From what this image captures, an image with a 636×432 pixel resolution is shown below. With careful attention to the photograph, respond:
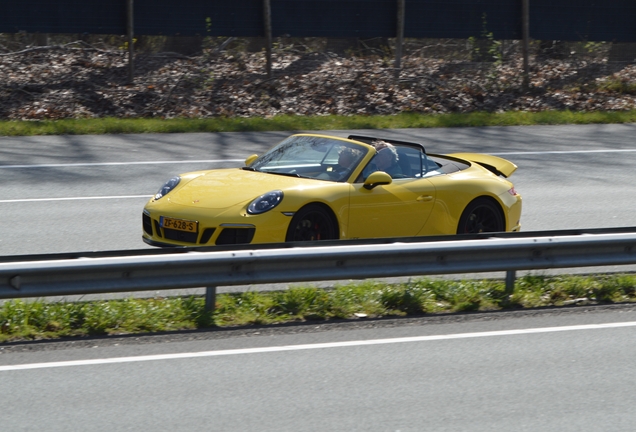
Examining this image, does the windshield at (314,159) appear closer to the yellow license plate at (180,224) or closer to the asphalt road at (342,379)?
the yellow license plate at (180,224)

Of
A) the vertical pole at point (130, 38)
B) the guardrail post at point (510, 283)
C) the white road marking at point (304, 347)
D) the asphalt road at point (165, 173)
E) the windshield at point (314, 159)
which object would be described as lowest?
the white road marking at point (304, 347)

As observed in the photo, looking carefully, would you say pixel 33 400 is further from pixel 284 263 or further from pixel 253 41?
pixel 253 41

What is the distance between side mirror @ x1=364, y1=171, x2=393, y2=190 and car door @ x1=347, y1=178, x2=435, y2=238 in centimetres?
8

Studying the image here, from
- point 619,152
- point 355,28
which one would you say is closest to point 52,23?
point 355,28

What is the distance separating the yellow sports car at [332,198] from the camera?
8594 mm

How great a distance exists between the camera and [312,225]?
888 cm

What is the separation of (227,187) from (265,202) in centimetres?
62

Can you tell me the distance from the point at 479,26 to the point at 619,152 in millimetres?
7844

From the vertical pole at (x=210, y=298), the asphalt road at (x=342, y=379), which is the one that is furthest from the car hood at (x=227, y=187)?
the asphalt road at (x=342, y=379)

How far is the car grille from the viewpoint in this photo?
8492 mm

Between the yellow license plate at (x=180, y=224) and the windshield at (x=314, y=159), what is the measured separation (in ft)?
4.39

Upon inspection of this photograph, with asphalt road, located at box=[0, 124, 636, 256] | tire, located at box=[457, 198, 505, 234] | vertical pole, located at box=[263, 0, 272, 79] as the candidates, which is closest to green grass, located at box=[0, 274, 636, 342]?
tire, located at box=[457, 198, 505, 234]

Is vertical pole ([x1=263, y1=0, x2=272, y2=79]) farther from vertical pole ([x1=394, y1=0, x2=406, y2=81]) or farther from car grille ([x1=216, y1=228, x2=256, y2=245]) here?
car grille ([x1=216, y1=228, x2=256, y2=245])

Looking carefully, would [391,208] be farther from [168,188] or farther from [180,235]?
[168,188]
